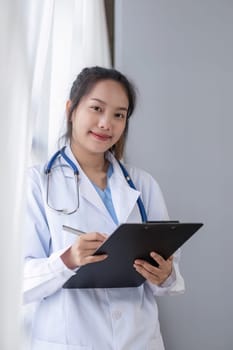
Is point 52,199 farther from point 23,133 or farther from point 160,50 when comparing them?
point 160,50

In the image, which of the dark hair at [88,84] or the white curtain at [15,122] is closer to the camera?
the white curtain at [15,122]

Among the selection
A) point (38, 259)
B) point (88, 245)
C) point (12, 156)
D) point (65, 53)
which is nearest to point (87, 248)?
point (88, 245)

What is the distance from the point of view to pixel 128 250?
0.85 m

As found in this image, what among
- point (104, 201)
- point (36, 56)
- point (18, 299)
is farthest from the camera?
point (104, 201)

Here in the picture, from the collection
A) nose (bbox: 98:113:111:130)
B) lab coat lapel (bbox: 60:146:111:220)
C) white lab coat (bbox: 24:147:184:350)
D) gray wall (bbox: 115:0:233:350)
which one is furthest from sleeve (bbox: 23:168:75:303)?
gray wall (bbox: 115:0:233:350)

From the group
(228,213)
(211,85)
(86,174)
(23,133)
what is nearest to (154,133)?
(211,85)

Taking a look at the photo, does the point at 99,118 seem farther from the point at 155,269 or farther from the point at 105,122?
the point at 155,269

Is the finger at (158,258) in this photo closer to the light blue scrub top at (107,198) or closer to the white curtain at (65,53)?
the light blue scrub top at (107,198)

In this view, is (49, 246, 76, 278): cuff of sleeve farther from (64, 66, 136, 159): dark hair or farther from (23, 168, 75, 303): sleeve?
(64, 66, 136, 159): dark hair

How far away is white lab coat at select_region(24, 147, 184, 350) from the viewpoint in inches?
35.3

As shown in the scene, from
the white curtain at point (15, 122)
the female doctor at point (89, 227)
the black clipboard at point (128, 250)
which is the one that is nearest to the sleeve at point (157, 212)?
the female doctor at point (89, 227)

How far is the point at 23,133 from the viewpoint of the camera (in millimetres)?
745

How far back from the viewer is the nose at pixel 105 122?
1.04 m

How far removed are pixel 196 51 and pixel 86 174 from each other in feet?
3.14
